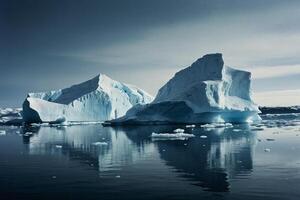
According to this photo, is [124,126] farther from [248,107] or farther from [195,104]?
[248,107]

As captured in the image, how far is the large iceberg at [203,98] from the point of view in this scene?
4466cm

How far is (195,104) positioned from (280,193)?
115ft

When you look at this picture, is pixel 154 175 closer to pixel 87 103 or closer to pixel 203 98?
pixel 203 98

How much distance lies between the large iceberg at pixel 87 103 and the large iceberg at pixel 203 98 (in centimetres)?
1059

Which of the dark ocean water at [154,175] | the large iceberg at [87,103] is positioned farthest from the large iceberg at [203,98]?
the dark ocean water at [154,175]

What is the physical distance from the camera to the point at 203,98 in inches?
1738

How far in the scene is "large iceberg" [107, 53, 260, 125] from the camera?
147 feet

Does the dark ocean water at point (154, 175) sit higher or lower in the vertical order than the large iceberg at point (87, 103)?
lower

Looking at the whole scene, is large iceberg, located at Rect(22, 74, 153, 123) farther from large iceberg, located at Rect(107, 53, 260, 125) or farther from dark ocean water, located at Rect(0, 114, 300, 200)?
dark ocean water, located at Rect(0, 114, 300, 200)

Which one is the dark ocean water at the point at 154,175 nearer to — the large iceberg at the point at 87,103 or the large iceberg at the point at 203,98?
the large iceberg at the point at 203,98

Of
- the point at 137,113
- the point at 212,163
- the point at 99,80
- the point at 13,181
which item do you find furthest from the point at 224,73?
the point at 13,181

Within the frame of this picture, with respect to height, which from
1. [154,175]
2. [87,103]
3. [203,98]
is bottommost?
[154,175]

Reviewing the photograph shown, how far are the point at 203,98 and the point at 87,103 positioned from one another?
2225 centimetres

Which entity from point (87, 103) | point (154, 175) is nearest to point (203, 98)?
point (87, 103)
